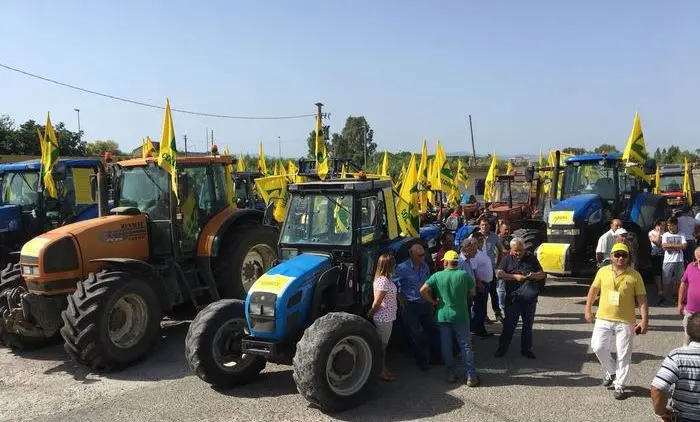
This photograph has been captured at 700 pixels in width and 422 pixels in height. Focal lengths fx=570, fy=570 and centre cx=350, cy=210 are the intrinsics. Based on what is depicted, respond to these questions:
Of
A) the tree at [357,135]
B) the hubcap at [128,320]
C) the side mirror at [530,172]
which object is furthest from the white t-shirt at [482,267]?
the tree at [357,135]

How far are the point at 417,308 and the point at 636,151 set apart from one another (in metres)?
6.52

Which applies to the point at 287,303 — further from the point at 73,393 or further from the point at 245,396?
the point at 73,393

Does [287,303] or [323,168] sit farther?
[323,168]

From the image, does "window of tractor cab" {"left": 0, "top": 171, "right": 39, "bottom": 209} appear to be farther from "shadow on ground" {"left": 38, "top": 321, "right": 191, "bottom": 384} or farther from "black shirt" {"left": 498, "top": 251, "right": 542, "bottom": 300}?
"black shirt" {"left": 498, "top": 251, "right": 542, "bottom": 300}

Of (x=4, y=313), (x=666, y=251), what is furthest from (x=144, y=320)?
(x=666, y=251)

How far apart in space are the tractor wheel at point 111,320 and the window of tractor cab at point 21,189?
4.70 m

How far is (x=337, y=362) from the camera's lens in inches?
203

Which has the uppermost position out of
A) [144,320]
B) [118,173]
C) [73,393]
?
[118,173]

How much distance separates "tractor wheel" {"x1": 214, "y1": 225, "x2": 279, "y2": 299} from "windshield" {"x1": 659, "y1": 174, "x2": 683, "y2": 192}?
1548 cm

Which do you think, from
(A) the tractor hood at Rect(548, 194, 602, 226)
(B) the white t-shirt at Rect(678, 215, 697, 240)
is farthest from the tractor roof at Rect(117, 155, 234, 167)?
(B) the white t-shirt at Rect(678, 215, 697, 240)

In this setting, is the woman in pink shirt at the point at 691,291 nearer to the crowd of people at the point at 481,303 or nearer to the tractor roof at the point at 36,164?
the crowd of people at the point at 481,303

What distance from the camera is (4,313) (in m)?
6.75

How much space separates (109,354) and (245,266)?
2524mm

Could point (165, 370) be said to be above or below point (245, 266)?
below
